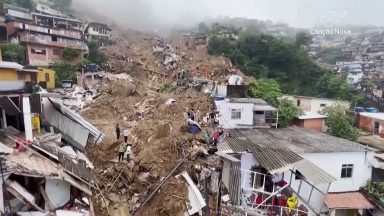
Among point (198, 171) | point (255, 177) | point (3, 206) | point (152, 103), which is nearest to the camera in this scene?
point (3, 206)

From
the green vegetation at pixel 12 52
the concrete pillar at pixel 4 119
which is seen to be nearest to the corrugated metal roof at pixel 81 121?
the concrete pillar at pixel 4 119

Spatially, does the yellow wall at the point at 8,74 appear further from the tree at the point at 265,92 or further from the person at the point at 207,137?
the tree at the point at 265,92

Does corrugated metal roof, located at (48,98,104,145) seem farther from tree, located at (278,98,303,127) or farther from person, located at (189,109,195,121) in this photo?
→ tree, located at (278,98,303,127)

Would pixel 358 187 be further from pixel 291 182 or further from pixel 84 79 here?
pixel 84 79

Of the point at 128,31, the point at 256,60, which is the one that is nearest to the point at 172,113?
the point at 256,60

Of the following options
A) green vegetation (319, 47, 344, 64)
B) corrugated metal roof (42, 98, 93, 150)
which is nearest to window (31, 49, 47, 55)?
corrugated metal roof (42, 98, 93, 150)
